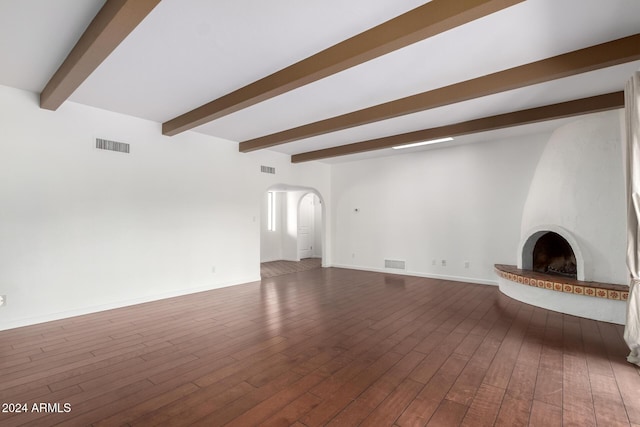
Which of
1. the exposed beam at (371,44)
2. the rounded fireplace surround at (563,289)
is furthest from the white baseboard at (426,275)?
the exposed beam at (371,44)

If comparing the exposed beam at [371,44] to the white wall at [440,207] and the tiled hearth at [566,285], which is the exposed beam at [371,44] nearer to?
the tiled hearth at [566,285]

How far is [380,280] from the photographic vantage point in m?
6.43

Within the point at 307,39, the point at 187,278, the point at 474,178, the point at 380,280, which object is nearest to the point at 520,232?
the point at 474,178

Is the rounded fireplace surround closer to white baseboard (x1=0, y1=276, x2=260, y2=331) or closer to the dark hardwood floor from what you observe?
the dark hardwood floor

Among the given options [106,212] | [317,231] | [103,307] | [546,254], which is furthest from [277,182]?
[546,254]

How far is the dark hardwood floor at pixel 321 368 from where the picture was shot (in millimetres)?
1984

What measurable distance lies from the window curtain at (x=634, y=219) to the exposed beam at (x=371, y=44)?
1.98 meters

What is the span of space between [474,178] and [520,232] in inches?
53.2

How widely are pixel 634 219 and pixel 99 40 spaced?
4904 mm

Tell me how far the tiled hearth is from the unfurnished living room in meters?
0.03

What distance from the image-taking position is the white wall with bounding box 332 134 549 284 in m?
5.76

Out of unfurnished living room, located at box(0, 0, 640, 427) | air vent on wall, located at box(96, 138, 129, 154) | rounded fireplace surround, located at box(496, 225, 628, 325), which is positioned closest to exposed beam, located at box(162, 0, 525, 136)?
unfurnished living room, located at box(0, 0, 640, 427)

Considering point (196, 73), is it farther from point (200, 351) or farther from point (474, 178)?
point (474, 178)

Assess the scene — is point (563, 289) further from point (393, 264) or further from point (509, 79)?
point (393, 264)
